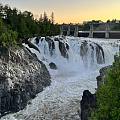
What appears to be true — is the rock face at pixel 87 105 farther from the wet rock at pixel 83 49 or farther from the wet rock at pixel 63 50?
the wet rock at pixel 83 49

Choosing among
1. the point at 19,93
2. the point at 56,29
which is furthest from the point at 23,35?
the point at 19,93

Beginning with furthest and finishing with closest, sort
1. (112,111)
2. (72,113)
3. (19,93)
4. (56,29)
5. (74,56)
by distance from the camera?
(56,29) < (74,56) < (19,93) < (72,113) < (112,111)

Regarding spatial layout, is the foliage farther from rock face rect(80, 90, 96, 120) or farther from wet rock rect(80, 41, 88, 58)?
wet rock rect(80, 41, 88, 58)

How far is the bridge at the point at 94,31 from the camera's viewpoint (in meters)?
85.5

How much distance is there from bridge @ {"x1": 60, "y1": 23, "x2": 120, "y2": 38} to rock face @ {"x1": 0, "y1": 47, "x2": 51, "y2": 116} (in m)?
44.2

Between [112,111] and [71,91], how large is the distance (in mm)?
22286

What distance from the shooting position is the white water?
29.8 meters

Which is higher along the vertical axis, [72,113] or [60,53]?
[60,53]

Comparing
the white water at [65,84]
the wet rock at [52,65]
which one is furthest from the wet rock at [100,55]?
the wet rock at [52,65]

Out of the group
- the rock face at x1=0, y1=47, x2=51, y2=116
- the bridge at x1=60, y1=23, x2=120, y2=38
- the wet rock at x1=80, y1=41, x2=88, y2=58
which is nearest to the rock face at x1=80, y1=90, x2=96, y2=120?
the rock face at x1=0, y1=47, x2=51, y2=116

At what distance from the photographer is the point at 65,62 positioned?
51.6m

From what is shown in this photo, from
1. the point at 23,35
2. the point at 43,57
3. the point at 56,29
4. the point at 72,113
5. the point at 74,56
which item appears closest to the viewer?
the point at 72,113

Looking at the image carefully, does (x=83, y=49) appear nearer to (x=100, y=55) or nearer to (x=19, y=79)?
(x=100, y=55)

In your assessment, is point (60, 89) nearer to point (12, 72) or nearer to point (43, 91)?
point (43, 91)
